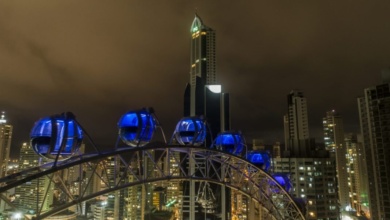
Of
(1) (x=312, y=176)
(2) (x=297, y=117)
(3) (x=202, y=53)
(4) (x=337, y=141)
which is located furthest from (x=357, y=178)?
(3) (x=202, y=53)

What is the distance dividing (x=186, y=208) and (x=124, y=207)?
1612 cm

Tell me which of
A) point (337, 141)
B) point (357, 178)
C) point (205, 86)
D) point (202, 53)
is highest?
point (202, 53)

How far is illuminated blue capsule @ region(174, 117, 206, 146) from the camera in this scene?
15367mm

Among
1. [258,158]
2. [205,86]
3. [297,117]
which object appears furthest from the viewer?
[205,86]

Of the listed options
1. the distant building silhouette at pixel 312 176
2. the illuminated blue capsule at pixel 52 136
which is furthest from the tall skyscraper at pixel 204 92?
the illuminated blue capsule at pixel 52 136

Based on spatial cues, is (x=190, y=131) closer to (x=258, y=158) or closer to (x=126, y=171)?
(x=126, y=171)

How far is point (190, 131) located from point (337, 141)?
12642cm

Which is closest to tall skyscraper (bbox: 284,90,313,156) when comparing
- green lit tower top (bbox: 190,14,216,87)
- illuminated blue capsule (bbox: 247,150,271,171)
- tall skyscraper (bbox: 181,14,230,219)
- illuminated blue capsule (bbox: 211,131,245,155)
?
tall skyscraper (bbox: 181,14,230,219)

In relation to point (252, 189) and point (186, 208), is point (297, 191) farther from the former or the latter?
point (252, 189)

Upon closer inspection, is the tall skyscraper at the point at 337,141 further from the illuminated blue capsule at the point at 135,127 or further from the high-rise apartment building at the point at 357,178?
the illuminated blue capsule at the point at 135,127

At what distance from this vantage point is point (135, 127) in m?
12.4

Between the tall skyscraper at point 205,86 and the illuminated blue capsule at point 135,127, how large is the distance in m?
72.2

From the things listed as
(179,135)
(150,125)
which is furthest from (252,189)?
(150,125)

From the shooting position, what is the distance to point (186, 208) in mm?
76438
